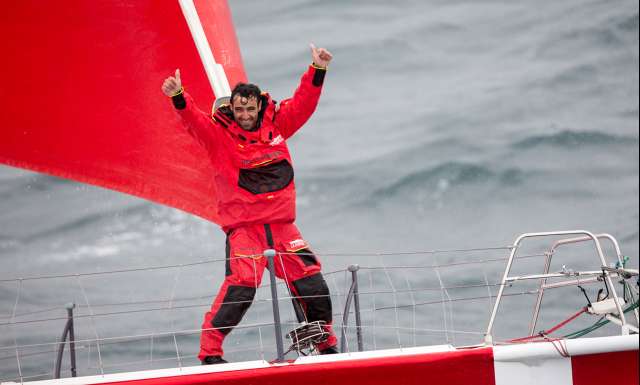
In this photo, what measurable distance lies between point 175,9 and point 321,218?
401cm

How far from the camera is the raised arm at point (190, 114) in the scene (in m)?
4.68

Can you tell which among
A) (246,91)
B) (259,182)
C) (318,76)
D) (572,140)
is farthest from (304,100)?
(572,140)

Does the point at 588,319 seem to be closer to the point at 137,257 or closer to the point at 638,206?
the point at 638,206

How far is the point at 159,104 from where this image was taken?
19.0 feet

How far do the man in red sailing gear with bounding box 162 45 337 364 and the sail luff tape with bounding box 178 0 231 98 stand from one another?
0.59 metres

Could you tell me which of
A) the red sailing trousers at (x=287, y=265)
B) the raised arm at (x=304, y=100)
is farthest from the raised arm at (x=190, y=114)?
the red sailing trousers at (x=287, y=265)

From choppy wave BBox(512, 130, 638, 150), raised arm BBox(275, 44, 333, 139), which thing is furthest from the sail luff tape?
choppy wave BBox(512, 130, 638, 150)

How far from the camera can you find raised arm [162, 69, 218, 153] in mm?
4680

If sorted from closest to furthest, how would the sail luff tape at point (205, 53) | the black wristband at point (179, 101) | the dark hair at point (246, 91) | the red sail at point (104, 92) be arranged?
1. the black wristband at point (179, 101)
2. the dark hair at point (246, 91)
3. the sail luff tape at point (205, 53)
4. the red sail at point (104, 92)

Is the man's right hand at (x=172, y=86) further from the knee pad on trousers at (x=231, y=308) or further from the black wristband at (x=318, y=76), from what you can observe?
the knee pad on trousers at (x=231, y=308)

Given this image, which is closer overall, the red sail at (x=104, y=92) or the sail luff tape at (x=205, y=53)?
the sail luff tape at (x=205, y=53)

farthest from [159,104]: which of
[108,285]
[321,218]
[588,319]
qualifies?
[321,218]

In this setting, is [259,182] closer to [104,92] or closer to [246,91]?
[246,91]

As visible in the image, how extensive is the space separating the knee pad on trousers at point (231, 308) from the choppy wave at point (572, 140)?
633 cm
